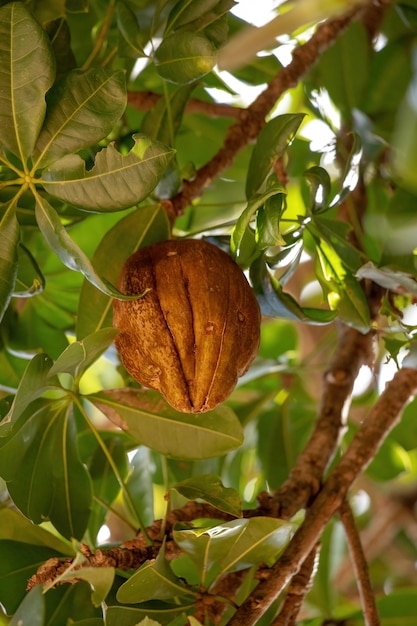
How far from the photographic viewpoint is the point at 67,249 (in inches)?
24.5

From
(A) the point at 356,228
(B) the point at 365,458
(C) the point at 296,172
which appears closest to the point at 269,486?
(B) the point at 365,458

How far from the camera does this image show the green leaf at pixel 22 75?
0.64 meters

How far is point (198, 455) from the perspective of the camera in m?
0.81

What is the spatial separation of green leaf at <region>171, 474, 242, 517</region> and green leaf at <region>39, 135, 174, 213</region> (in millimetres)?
258

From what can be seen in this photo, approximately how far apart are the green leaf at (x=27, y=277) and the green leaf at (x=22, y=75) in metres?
0.17

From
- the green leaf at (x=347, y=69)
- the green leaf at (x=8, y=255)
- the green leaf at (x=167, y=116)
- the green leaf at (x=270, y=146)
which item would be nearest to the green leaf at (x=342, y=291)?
the green leaf at (x=270, y=146)

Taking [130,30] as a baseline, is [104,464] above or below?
below

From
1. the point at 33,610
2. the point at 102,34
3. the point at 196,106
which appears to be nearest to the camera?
the point at 33,610

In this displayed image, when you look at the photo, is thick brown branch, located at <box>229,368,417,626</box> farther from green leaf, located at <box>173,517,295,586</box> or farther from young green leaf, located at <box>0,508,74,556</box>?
young green leaf, located at <box>0,508,74,556</box>

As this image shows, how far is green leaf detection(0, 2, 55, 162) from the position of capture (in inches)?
25.1

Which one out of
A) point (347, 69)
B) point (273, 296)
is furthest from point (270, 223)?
point (347, 69)

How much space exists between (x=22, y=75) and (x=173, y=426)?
36 centimetres

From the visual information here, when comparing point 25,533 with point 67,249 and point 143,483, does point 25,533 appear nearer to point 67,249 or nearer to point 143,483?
point 143,483

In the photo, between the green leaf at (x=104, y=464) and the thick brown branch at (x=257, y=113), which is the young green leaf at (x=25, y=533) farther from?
the thick brown branch at (x=257, y=113)
